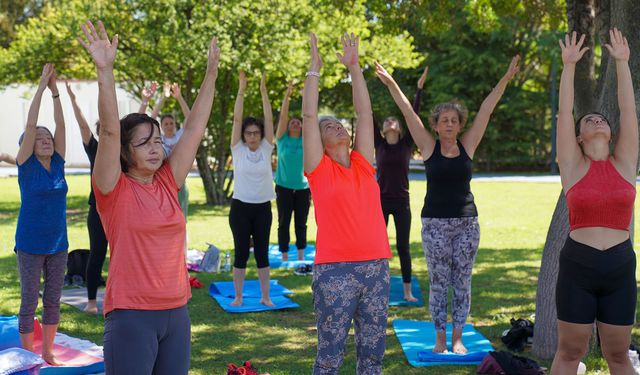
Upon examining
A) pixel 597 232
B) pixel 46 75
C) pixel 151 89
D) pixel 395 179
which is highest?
pixel 46 75

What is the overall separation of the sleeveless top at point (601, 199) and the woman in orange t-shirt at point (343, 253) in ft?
3.67

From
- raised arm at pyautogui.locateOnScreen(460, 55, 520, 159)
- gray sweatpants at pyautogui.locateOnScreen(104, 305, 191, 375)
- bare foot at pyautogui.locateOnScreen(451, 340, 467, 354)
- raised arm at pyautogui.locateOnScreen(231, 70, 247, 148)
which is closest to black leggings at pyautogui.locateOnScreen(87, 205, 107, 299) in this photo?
raised arm at pyautogui.locateOnScreen(231, 70, 247, 148)

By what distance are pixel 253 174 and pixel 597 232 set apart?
4124mm

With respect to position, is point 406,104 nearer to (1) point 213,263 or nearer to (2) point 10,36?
(1) point 213,263

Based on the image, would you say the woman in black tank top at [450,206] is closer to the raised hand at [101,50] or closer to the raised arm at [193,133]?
the raised arm at [193,133]

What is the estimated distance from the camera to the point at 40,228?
5.50 meters

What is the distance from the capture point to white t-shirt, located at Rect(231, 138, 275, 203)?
25.2 ft

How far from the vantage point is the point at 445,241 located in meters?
6.05

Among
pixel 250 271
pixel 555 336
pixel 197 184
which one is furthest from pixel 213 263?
pixel 197 184

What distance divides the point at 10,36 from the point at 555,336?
137ft

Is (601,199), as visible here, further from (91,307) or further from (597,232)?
(91,307)

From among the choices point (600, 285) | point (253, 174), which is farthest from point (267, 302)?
point (600, 285)

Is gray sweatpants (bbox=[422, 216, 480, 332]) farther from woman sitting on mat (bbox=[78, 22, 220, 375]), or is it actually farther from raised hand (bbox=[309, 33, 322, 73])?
woman sitting on mat (bbox=[78, 22, 220, 375])

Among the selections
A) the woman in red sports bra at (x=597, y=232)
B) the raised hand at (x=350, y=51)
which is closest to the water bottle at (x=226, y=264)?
the raised hand at (x=350, y=51)
